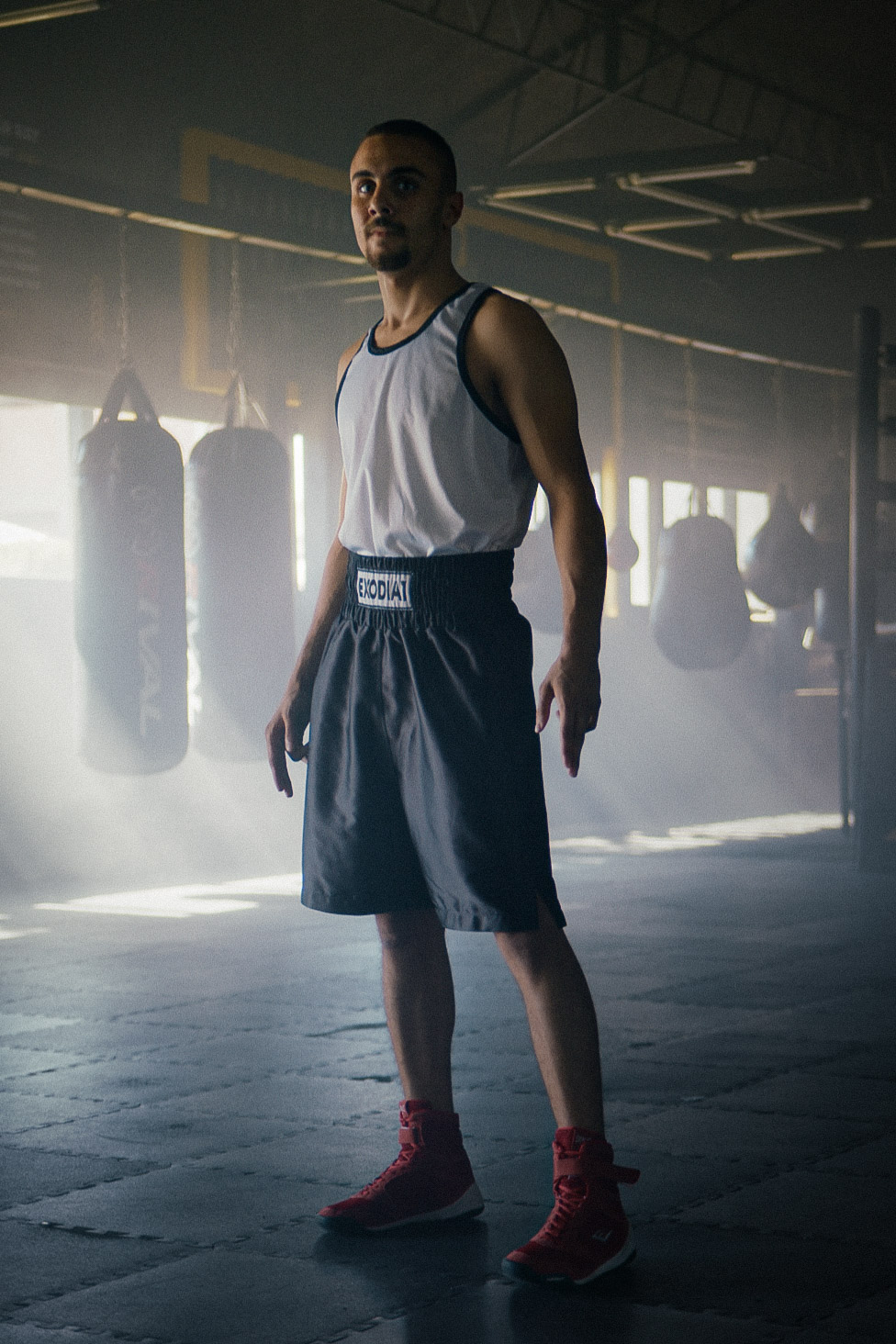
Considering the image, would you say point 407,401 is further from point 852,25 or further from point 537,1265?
point 852,25

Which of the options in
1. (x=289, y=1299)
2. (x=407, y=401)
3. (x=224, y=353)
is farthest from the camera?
(x=224, y=353)

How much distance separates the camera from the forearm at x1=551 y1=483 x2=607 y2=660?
1947 mm

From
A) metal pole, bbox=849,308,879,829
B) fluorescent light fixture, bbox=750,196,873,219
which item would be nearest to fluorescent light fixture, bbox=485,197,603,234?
fluorescent light fixture, bbox=750,196,873,219

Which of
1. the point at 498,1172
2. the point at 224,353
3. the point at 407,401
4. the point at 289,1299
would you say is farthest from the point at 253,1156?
the point at 224,353

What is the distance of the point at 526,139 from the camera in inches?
311

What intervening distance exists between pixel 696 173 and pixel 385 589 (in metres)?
4.25

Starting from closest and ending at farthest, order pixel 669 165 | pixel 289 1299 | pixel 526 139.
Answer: pixel 289 1299 → pixel 669 165 → pixel 526 139

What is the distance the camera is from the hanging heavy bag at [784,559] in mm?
7836

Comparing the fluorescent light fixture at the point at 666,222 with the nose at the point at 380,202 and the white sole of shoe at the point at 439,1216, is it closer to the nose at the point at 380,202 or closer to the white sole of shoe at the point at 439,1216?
the nose at the point at 380,202

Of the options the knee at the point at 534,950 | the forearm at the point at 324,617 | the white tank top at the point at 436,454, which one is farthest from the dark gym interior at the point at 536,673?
the white tank top at the point at 436,454

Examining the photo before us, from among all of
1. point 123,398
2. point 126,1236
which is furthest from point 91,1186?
point 123,398

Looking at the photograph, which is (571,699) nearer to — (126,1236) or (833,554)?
(126,1236)

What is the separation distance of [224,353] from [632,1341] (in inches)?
237

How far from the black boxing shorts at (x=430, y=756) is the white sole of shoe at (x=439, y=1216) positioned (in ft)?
1.23
